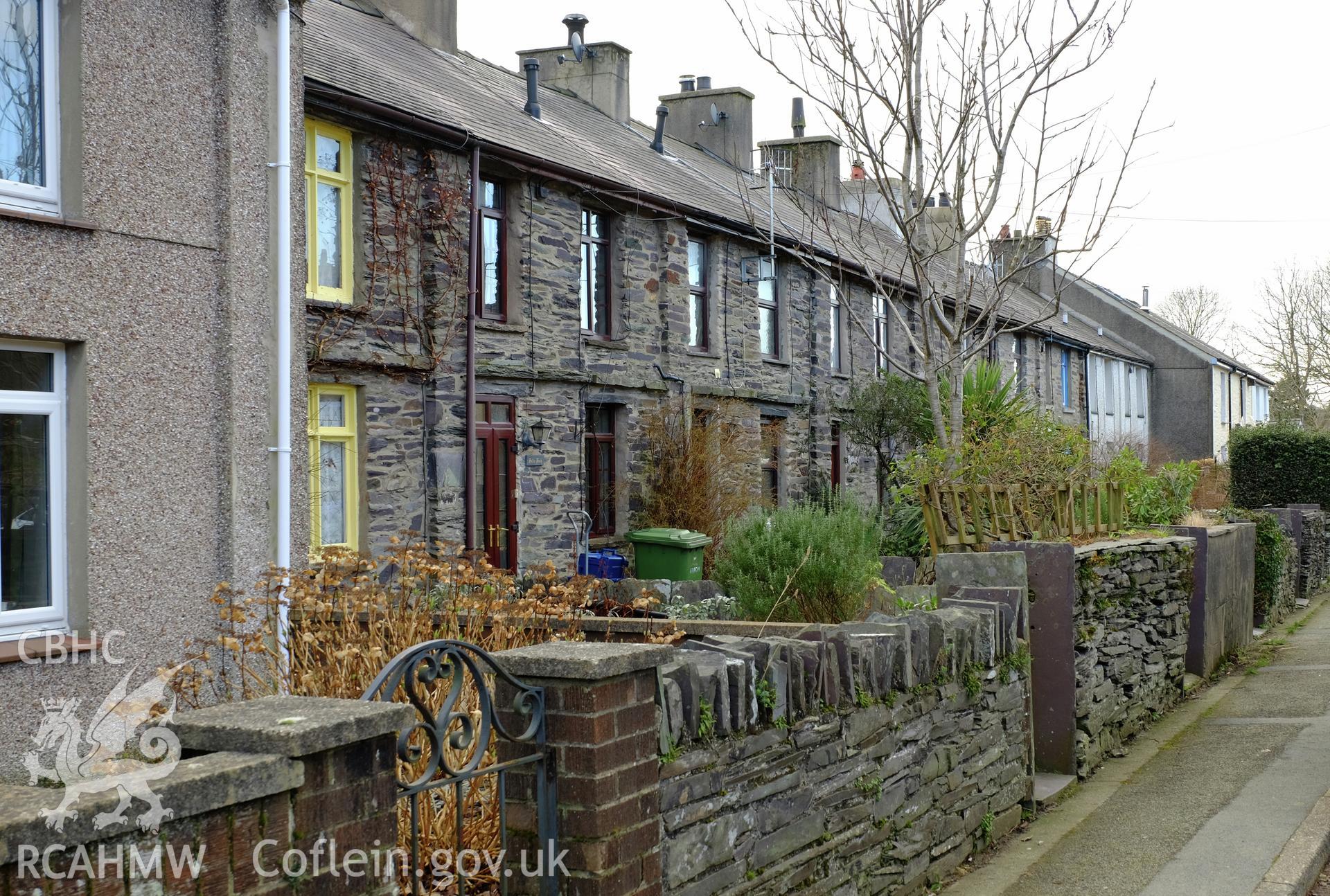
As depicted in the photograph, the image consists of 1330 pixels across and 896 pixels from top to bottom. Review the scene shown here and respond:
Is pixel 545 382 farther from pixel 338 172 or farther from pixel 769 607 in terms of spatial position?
pixel 769 607

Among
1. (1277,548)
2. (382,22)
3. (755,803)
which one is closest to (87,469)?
(755,803)

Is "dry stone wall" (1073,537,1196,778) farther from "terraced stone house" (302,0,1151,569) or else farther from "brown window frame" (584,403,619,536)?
"brown window frame" (584,403,619,536)

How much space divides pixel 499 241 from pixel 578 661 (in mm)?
11502

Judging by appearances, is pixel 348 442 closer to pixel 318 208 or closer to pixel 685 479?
pixel 318 208

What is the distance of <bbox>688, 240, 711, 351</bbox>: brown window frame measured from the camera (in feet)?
61.6

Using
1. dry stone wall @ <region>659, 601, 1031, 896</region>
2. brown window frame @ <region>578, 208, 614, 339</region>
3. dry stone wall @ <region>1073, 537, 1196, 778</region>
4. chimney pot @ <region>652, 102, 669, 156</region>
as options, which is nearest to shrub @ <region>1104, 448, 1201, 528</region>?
dry stone wall @ <region>1073, 537, 1196, 778</region>

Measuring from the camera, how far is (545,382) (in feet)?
49.2

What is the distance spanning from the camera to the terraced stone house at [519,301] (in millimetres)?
12297

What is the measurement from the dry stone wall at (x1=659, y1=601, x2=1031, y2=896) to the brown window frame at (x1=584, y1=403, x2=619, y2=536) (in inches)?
360

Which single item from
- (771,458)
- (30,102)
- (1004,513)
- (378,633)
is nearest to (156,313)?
(30,102)

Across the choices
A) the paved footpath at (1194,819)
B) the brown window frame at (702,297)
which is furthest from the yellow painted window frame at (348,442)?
the brown window frame at (702,297)

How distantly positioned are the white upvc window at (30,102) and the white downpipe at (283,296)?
4.71 ft

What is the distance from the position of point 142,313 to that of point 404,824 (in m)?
4.11

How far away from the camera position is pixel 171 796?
2.40 m
